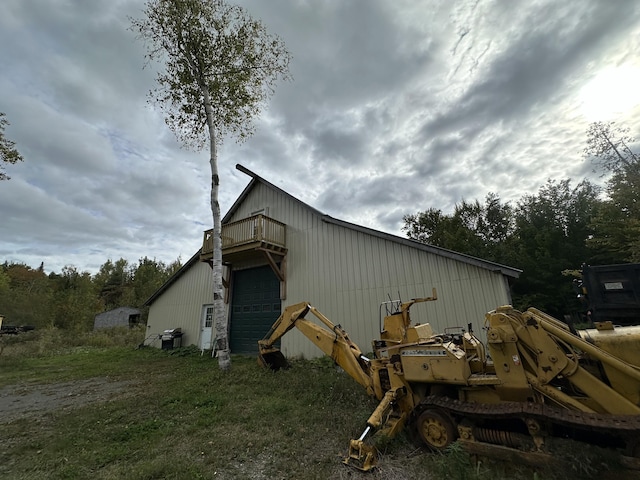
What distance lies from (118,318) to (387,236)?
3029 cm

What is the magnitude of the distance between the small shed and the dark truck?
3368 centimetres

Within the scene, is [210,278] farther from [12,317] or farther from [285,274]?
[12,317]

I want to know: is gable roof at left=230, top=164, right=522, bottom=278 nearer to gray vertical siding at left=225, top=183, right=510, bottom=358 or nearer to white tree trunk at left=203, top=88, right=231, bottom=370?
gray vertical siding at left=225, top=183, right=510, bottom=358

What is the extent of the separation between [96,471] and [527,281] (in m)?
21.5

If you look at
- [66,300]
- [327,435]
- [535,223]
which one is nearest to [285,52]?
[327,435]

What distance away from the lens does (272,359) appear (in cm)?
785

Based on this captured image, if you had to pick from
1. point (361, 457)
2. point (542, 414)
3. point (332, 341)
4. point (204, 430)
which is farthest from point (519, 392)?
point (204, 430)

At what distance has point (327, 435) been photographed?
432 cm

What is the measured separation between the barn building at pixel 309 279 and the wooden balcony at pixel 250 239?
0.04 metres

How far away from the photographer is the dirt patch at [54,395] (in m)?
6.13

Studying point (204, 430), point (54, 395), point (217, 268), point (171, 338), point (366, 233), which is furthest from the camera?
point (171, 338)

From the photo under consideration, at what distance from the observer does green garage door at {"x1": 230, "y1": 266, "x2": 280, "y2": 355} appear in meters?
12.0

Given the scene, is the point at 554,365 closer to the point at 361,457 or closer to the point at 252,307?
the point at 361,457

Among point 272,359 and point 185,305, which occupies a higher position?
point 185,305
